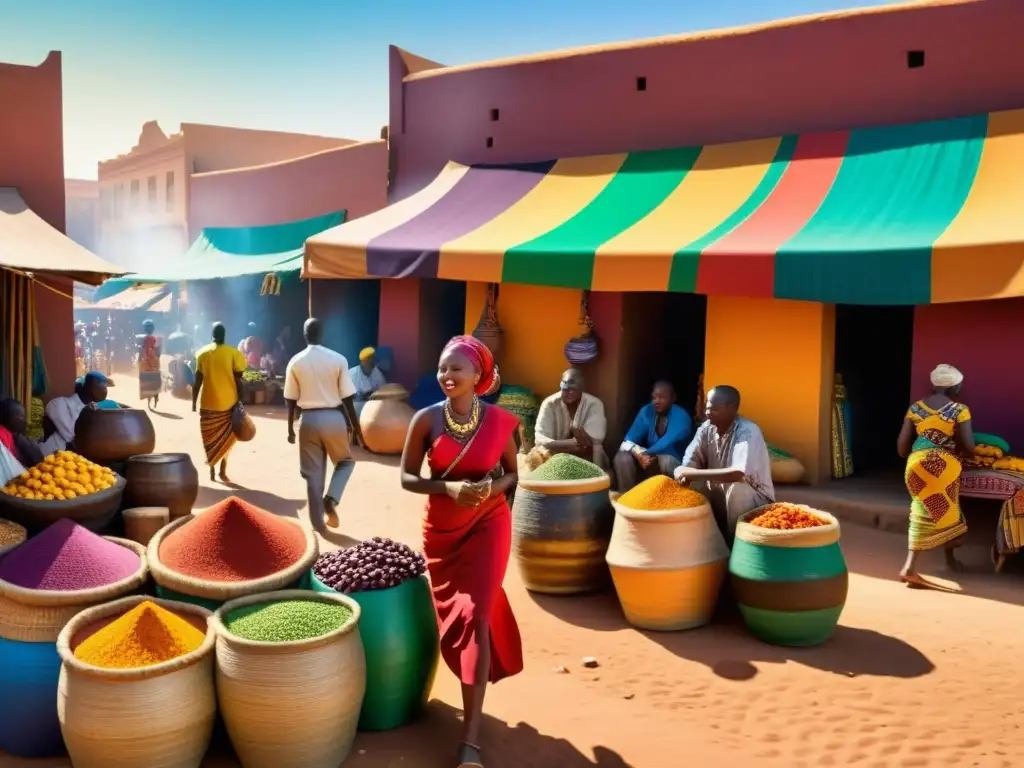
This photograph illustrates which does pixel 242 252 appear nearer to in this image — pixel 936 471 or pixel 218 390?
pixel 218 390

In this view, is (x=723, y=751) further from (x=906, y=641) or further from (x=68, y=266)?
(x=68, y=266)

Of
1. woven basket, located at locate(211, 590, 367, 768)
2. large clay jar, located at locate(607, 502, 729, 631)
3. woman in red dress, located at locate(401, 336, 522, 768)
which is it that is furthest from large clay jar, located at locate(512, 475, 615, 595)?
woven basket, located at locate(211, 590, 367, 768)

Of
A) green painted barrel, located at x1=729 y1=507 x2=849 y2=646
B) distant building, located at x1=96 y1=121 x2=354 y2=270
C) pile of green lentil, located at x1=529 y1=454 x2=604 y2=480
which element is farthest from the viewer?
distant building, located at x1=96 y1=121 x2=354 y2=270

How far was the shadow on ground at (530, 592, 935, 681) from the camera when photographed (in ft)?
15.9

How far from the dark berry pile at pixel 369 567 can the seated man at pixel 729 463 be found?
2034mm

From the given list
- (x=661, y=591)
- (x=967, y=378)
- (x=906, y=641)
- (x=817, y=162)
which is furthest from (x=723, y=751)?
(x=817, y=162)

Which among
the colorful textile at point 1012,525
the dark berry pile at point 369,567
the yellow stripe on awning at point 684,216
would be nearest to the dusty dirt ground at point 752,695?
the colorful textile at point 1012,525

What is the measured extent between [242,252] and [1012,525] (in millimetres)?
15615

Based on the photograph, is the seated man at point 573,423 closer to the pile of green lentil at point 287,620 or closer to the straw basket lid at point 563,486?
the straw basket lid at point 563,486

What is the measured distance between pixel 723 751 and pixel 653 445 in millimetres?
3814

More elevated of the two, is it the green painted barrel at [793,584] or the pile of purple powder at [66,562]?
the pile of purple powder at [66,562]

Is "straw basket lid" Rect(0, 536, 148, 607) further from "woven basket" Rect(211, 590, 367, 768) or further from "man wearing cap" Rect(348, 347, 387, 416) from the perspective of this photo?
"man wearing cap" Rect(348, 347, 387, 416)

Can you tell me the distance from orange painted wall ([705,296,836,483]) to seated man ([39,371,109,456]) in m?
5.42

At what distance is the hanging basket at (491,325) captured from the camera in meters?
10.9
